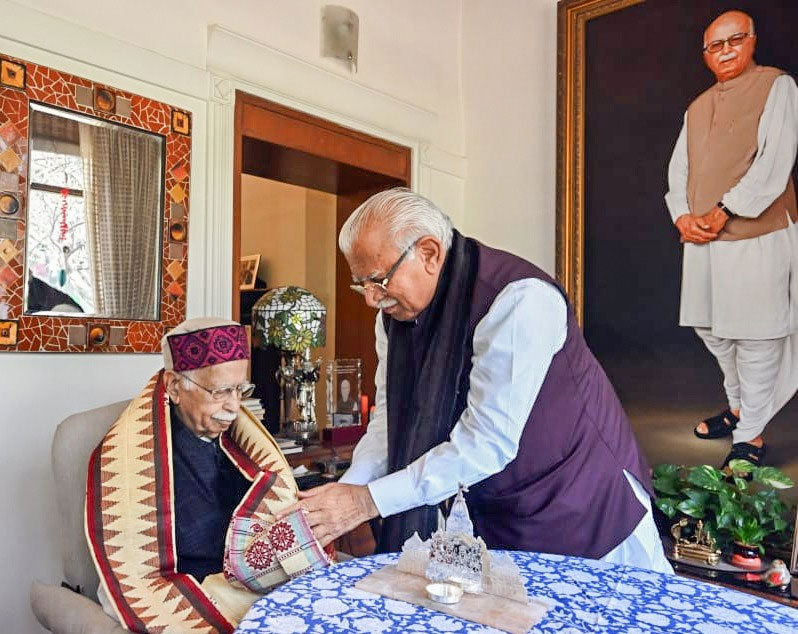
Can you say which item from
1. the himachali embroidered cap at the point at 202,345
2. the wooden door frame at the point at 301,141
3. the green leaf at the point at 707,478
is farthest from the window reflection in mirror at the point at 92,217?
the green leaf at the point at 707,478

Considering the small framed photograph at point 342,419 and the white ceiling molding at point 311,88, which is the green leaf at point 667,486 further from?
the white ceiling molding at point 311,88

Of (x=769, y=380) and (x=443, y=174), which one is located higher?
(x=443, y=174)

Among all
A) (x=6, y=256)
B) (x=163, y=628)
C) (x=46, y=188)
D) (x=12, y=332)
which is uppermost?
(x=46, y=188)

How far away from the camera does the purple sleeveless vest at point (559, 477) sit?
1627 mm

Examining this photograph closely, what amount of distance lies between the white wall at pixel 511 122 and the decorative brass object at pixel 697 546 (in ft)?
4.85

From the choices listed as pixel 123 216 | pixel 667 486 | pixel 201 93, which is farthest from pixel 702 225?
Answer: pixel 123 216

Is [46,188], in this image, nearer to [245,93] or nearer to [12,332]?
[12,332]

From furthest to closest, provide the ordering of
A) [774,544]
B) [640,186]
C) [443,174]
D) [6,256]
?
[443,174] < [640,186] < [774,544] < [6,256]

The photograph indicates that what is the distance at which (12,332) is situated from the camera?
2.29 metres

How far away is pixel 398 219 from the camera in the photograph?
1.65m

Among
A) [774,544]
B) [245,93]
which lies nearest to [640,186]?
[774,544]

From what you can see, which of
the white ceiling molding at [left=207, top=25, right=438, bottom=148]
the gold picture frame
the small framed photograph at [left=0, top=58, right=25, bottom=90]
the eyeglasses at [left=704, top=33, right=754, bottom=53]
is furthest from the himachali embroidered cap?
the eyeglasses at [left=704, top=33, right=754, bottom=53]

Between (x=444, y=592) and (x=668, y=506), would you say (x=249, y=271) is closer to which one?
(x=668, y=506)

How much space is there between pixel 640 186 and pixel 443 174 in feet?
3.85
